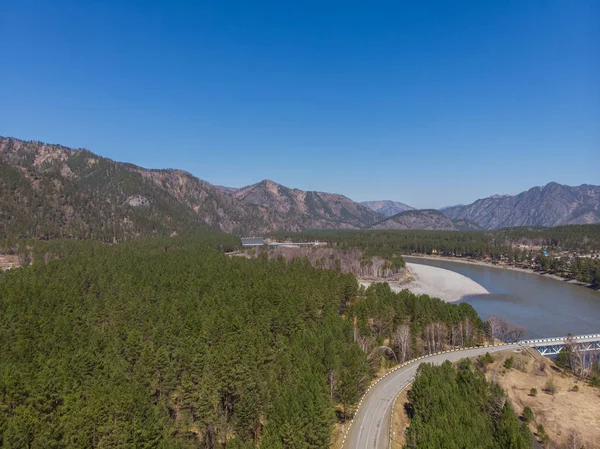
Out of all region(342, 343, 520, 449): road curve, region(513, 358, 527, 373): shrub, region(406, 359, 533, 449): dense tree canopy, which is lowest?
region(342, 343, 520, 449): road curve

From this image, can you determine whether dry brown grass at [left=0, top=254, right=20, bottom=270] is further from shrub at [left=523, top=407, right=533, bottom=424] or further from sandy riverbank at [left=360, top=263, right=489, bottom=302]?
shrub at [left=523, top=407, right=533, bottom=424]

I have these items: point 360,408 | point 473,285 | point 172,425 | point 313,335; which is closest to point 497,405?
point 360,408

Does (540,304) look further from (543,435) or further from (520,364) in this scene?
(543,435)

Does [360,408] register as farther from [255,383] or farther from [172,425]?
[172,425]

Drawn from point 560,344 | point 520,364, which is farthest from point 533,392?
point 560,344

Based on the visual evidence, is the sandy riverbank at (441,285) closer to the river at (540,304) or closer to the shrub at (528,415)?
the river at (540,304)

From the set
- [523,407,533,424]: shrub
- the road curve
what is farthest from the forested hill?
[523,407,533,424]: shrub

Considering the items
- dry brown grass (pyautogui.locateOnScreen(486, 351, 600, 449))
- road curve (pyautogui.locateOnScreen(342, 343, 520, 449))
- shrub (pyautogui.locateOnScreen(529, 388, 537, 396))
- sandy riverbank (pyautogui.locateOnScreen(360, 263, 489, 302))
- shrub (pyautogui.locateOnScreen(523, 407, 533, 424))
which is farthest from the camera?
sandy riverbank (pyautogui.locateOnScreen(360, 263, 489, 302))
